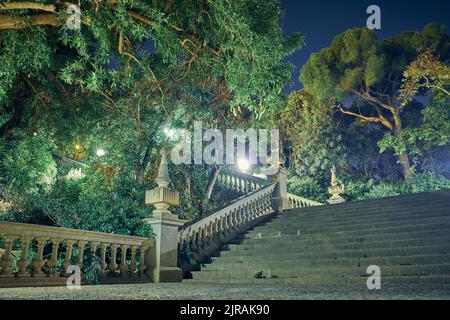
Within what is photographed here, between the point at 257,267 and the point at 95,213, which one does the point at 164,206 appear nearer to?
the point at 95,213

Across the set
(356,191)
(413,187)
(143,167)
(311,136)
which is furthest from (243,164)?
(413,187)

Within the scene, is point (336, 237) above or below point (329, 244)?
above

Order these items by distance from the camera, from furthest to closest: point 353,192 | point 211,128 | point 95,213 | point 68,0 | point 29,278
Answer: point 353,192 → point 211,128 → point 95,213 → point 68,0 → point 29,278

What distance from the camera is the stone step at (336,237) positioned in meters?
9.38

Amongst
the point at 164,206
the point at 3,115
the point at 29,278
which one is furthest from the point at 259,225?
the point at 3,115

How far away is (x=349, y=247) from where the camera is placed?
9.88m

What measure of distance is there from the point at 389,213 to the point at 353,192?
484 inches

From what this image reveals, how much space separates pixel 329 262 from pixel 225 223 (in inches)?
172

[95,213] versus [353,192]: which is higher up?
[353,192]

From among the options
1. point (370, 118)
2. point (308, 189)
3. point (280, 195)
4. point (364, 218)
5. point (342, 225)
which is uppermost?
point (370, 118)

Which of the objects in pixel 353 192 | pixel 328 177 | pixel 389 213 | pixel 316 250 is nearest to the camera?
pixel 316 250

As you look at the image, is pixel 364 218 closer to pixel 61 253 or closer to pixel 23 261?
pixel 61 253

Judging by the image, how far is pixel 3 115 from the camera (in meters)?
13.4

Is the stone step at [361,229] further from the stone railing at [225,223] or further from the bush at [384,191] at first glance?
the bush at [384,191]
